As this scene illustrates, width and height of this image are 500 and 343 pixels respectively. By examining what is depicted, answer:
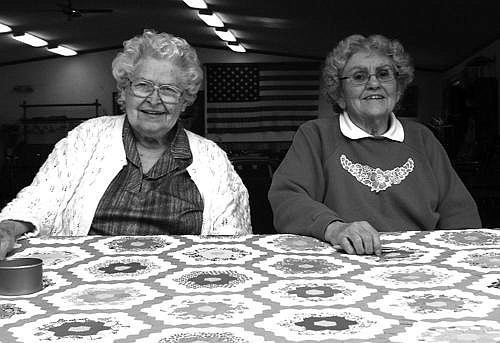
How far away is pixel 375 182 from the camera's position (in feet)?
6.32

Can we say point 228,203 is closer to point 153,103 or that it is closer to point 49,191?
point 153,103

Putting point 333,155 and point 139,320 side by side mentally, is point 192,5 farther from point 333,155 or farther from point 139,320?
point 139,320

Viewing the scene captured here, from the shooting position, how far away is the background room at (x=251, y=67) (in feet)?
28.5

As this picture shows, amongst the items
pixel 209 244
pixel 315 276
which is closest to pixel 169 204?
pixel 209 244

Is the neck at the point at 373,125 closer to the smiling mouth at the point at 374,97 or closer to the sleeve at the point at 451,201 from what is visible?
the smiling mouth at the point at 374,97

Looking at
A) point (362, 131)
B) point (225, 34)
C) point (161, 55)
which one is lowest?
point (362, 131)

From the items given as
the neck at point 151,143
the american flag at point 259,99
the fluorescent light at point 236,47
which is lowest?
the neck at point 151,143

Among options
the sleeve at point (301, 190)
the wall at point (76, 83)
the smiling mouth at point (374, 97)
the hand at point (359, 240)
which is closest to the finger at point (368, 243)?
the hand at point (359, 240)

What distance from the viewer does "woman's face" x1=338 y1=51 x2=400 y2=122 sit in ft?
6.75

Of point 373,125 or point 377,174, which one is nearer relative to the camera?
point 377,174

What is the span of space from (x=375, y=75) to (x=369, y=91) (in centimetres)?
6

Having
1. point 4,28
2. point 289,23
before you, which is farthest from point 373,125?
point 4,28

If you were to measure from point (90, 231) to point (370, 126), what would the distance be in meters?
0.92

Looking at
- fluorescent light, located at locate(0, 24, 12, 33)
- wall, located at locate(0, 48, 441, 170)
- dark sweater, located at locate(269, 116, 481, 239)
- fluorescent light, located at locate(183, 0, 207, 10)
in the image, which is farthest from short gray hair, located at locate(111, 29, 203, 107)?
wall, located at locate(0, 48, 441, 170)
